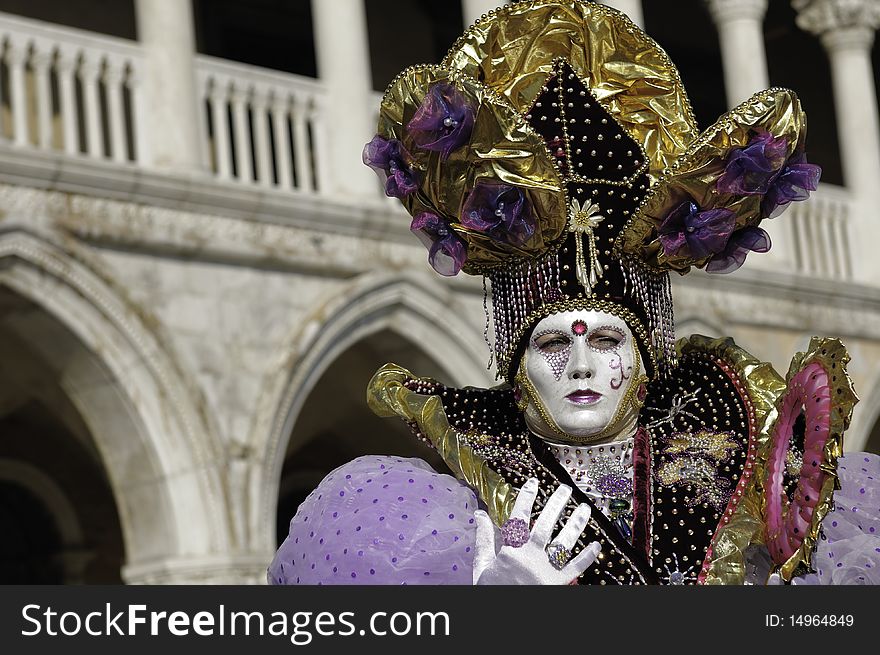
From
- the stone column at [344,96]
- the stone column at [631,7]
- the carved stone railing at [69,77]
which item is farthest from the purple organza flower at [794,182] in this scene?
the stone column at [631,7]

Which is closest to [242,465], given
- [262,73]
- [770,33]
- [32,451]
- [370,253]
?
[370,253]

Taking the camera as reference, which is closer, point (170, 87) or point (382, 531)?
point (382, 531)

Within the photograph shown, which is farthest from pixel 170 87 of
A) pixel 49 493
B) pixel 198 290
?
pixel 49 493

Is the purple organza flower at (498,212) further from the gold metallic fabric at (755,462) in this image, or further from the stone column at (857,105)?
the stone column at (857,105)

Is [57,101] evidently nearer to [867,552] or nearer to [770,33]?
[770,33]

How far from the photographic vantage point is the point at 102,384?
6.99 metres

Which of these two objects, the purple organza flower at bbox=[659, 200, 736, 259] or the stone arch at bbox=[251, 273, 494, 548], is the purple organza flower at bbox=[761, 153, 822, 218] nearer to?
the purple organza flower at bbox=[659, 200, 736, 259]

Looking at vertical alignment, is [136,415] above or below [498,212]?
above

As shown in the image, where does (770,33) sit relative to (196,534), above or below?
above

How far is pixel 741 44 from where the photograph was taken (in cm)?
938

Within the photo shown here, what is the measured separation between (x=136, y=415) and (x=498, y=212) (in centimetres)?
499

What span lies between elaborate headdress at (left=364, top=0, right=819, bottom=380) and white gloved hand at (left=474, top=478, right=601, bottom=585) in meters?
A: 0.36

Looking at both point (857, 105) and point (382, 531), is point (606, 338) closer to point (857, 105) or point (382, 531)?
point (382, 531)

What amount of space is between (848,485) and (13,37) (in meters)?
5.21
